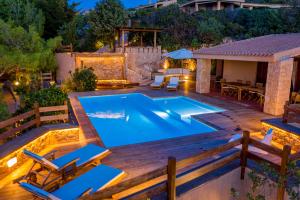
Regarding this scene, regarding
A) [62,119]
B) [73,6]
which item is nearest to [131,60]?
[73,6]

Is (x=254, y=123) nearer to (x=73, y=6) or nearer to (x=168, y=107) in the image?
(x=168, y=107)

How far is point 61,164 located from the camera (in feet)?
17.7

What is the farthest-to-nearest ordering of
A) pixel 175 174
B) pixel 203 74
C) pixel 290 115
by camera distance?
pixel 203 74, pixel 290 115, pixel 175 174

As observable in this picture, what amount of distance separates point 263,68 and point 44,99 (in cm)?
1242

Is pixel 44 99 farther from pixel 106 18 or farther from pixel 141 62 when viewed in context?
pixel 106 18

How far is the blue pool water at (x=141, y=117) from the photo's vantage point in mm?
9797

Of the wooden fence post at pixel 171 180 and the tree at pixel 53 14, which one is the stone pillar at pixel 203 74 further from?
the tree at pixel 53 14

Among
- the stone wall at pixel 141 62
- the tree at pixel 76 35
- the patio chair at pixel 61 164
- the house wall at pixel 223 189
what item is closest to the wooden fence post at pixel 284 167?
the house wall at pixel 223 189

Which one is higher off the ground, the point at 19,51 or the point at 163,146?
the point at 19,51

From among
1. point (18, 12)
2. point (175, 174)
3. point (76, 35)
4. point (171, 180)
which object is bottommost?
point (171, 180)

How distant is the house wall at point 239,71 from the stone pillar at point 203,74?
2.50 meters

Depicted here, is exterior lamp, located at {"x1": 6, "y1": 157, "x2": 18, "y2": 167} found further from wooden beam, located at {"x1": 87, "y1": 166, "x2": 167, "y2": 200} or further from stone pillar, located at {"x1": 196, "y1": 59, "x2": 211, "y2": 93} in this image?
stone pillar, located at {"x1": 196, "y1": 59, "x2": 211, "y2": 93}

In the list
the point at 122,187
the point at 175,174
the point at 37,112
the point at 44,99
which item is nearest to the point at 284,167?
the point at 175,174

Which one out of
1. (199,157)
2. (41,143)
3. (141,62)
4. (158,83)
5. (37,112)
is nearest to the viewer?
(199,157)
